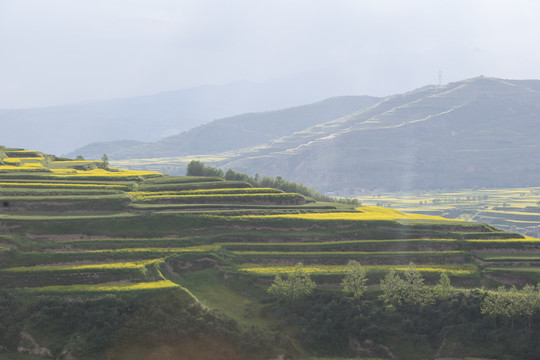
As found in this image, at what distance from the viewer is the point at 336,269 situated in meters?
64.6

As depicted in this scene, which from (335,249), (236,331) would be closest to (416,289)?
(335,249)

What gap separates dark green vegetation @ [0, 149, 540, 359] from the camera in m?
51.2

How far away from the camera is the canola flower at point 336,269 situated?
6309cm

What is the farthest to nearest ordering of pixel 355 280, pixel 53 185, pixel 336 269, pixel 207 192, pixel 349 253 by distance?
pixel 207 192 → pixel 53 185 → pixel 349 253 → pixel 336 269 → pixel 355 280

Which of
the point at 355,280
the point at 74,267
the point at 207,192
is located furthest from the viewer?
the point at 207,192

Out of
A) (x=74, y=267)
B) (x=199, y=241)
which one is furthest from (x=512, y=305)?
(x=74, y=267)

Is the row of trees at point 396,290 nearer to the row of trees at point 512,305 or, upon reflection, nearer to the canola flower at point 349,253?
the row of trees at point 512,305

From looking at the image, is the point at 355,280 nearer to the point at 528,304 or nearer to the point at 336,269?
the point at 336,269

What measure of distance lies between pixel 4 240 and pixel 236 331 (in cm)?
3017

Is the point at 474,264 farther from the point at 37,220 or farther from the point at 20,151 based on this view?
the point at 20,151

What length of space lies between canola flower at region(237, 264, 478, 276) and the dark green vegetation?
0.27m

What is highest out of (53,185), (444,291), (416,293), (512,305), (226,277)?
(53,185)

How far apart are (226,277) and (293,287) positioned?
9.18 metres

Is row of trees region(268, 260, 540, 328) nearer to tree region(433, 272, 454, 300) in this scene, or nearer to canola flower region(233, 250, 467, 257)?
tree region(433, 272, 454, 300)
